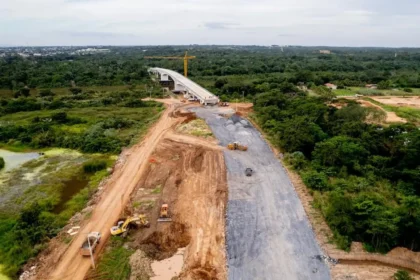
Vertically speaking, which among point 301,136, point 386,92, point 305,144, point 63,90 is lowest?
point 63,90

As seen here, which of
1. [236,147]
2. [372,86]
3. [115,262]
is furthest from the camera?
[372,86]

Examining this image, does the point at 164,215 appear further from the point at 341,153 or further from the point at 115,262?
the point at 341,153

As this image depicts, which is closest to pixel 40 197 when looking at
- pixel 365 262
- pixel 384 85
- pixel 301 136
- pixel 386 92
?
pixel 301 136

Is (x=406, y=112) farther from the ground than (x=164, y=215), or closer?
farther from the ground

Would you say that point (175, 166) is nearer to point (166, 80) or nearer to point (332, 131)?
point (332, 131)

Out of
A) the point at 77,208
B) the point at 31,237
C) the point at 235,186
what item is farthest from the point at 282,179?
the point at 31,237

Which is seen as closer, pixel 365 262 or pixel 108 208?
pixel 365 262
